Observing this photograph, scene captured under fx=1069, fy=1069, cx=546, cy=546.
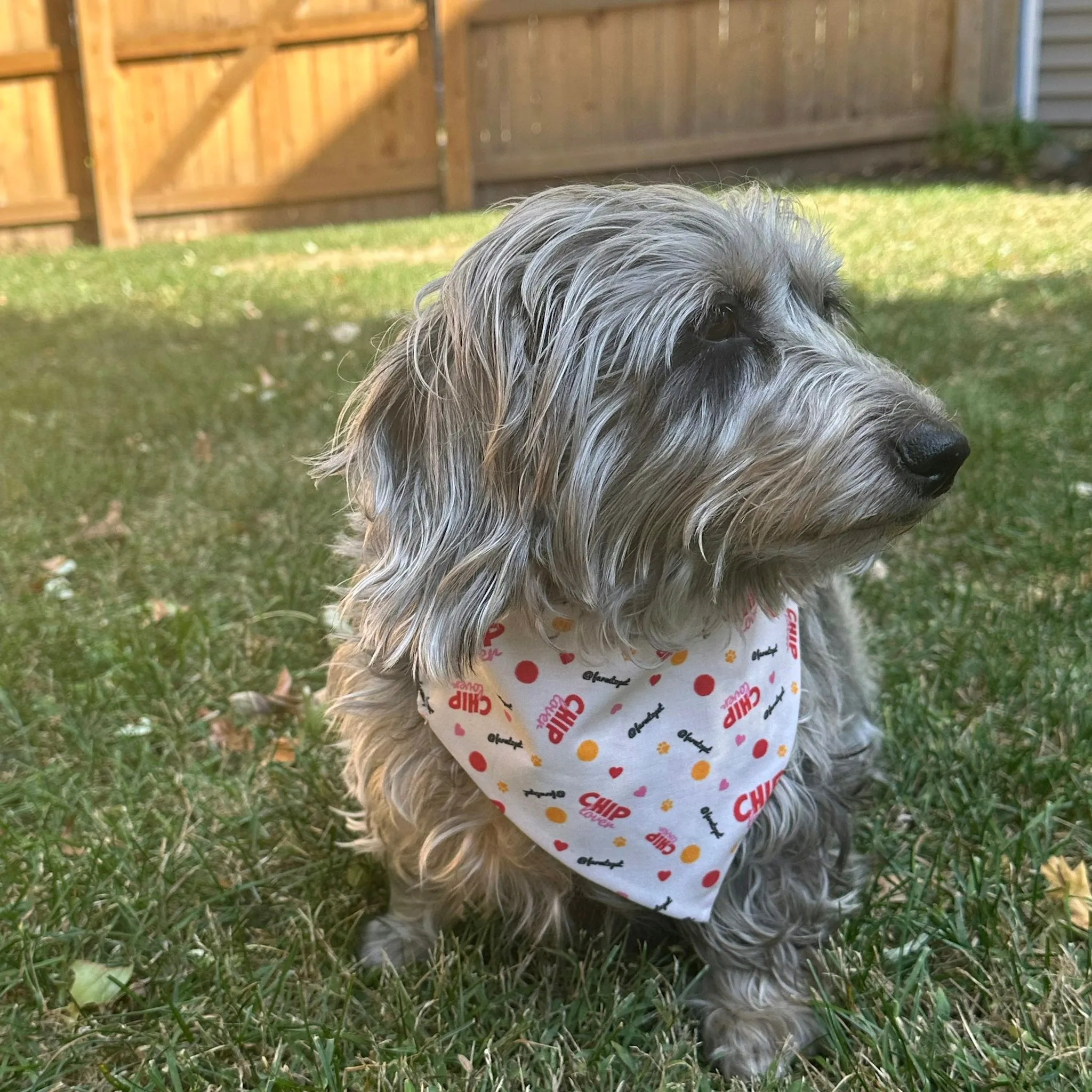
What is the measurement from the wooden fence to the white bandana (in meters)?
9.97

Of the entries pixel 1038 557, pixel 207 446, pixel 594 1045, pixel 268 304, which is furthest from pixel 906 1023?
pixel 268 304

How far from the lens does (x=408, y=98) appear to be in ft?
35.4

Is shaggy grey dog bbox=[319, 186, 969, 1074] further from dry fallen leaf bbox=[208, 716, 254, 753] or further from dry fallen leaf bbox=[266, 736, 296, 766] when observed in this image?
dry fallen leaf bbox=[208, 716, 254, 753]

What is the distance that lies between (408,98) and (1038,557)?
9.22 m

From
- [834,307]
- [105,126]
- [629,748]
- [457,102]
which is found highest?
[457,102]

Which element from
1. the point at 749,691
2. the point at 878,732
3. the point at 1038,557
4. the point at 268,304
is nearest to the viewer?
the point at 749,691

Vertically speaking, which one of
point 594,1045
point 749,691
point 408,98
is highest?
point 408,98

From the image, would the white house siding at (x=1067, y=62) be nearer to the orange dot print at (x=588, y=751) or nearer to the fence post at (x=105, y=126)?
the fence post at (x=105, y=126)

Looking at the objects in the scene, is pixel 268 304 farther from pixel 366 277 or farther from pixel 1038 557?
pixel 1038 557

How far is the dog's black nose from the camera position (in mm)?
1588

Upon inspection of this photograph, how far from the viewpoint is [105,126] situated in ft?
34.6

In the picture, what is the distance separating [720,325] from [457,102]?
991 centimetres

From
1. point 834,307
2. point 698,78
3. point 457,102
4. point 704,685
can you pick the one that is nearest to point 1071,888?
point 704,685

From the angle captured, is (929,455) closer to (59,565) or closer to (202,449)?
(59,565)
